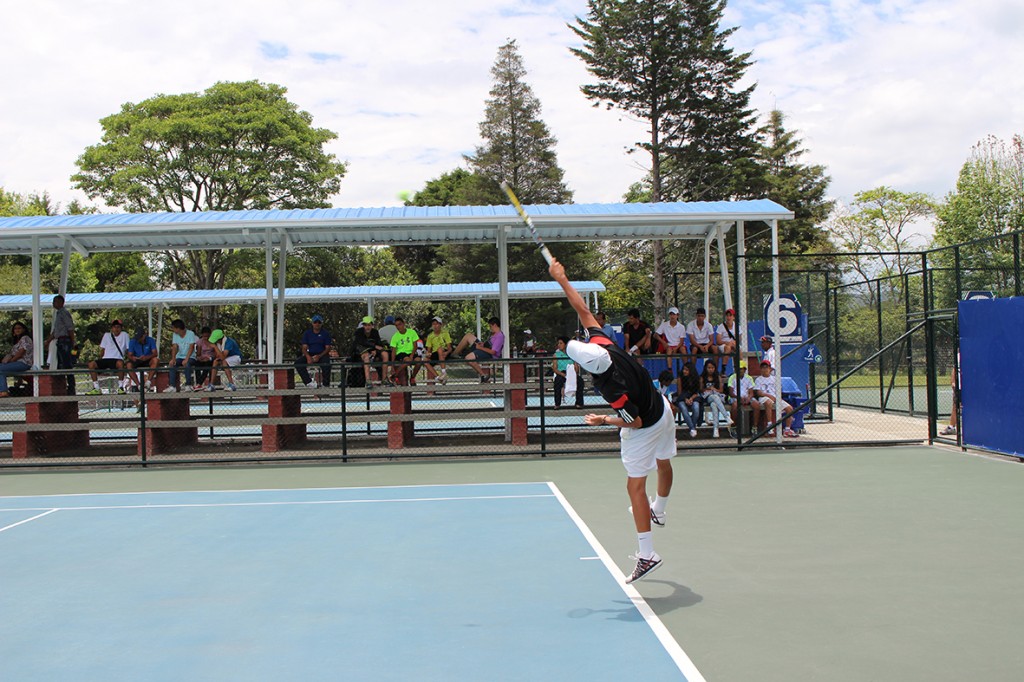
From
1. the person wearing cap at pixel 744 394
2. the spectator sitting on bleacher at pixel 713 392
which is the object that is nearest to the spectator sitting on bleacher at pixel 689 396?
the spectator sitting on bleacher at pixel 713 392

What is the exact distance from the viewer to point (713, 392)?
13523mm

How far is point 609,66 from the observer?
37.3 metres

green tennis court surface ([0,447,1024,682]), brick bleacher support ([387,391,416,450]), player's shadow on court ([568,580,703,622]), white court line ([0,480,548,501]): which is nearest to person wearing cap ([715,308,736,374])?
green tennis court surface ([0,447,1024,682])

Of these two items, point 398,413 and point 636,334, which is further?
point 636,334

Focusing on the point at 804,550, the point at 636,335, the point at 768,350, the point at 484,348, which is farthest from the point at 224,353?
the point at 804,550

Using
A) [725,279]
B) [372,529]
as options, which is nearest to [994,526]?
[372,529]

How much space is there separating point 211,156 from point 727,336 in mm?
26941

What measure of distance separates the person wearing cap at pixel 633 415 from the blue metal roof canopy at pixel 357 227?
7.12 meters

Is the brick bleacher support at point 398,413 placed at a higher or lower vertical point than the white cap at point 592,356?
lower

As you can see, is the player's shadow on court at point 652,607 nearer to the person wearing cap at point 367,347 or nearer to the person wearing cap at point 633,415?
the person wearing cap at point 633,415

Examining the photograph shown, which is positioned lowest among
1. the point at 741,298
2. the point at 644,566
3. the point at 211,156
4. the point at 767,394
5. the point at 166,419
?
the point at 644,566

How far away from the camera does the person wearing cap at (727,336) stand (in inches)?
544

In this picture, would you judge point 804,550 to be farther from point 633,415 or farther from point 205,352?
point 205,352

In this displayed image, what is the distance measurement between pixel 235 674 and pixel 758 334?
1471cm
